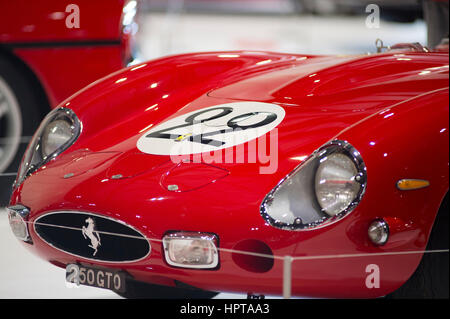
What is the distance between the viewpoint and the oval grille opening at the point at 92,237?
1.78 m

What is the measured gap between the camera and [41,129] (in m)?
2.24

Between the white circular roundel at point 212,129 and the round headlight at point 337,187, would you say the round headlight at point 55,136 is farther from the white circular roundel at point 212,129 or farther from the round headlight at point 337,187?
the round headlight at point 337,187

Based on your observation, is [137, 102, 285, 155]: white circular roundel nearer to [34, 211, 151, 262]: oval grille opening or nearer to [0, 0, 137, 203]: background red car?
[34, 211, 151, 262]: oval grille opening

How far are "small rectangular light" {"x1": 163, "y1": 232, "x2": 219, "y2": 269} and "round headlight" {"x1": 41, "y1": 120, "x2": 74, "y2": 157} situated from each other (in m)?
0.66

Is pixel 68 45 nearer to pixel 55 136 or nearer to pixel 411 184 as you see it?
pixel 55 136

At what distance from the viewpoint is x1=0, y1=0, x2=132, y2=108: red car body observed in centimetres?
341

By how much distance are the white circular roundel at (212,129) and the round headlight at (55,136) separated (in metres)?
0.30

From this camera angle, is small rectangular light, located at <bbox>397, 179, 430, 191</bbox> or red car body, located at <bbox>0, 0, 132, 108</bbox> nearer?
small rectangular light, located at <bbox>397, 179, 430, 191</bbox>

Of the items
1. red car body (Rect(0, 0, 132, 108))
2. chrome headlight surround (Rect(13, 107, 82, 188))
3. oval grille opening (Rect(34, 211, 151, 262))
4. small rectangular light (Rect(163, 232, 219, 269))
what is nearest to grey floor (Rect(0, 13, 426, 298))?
red car body (Rect(0, 0, 132, 108))

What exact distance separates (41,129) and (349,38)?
6776 mm

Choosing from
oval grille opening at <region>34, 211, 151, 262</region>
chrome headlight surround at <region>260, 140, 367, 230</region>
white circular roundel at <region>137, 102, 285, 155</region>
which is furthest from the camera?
white circular roundel at <region>137, 102, 285, 155</region>

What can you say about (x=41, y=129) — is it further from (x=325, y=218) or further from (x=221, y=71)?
(x=325, y=218)

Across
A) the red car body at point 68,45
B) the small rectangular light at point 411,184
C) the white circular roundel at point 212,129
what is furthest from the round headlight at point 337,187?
the red car body at point 68,45
